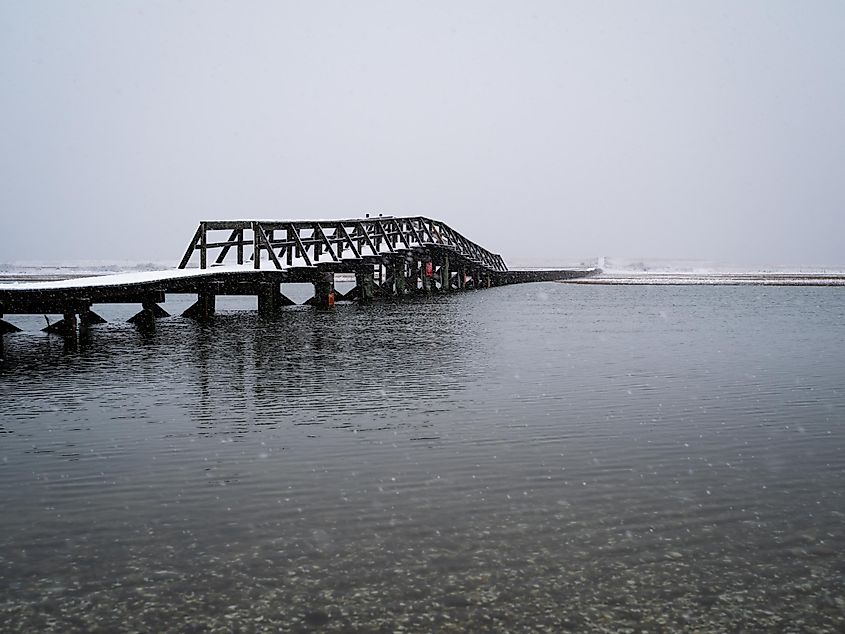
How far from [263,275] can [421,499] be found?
21.7 meters

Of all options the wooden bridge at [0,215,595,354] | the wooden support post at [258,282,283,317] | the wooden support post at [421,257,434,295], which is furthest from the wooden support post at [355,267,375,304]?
the wooden support post at [421,257,434,295]

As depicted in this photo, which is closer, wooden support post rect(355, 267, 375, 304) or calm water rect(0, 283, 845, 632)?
calm water rect(0, 283, 845, 632)

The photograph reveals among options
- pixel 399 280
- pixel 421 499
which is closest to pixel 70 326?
pixel 421 499

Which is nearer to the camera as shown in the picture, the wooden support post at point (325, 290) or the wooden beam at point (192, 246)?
the wooden beam at point (192, 246)

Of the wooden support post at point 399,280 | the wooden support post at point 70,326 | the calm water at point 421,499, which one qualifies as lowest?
the calm water at point 421,499

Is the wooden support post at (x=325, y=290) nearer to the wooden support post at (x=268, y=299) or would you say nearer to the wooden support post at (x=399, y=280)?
the wooden support post at (x=268, y=299)

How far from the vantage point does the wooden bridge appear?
17.6 m

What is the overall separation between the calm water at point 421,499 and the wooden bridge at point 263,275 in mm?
5202

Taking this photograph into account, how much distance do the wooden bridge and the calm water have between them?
17.1 ft

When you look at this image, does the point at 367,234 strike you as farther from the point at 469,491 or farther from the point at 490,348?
the point at 469,491

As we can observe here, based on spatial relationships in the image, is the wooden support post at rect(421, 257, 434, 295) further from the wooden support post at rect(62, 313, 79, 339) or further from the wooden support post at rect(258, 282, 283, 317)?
the wooden support post at rect(62, 313, 79, 339)

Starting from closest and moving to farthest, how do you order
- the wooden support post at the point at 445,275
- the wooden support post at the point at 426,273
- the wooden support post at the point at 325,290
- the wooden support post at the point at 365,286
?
the wooden support post at the point at 325,290 < the wooden support post at the point at 365,286 < the wooden support post at the point at 426,273 < the wooden support post at the point at 445,275

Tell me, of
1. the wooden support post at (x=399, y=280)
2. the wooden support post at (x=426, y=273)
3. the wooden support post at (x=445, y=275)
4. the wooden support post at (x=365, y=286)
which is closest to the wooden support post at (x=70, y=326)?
the wooden support post at (x=365, y=286)

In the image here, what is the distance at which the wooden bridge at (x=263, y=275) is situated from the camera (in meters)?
17.6
